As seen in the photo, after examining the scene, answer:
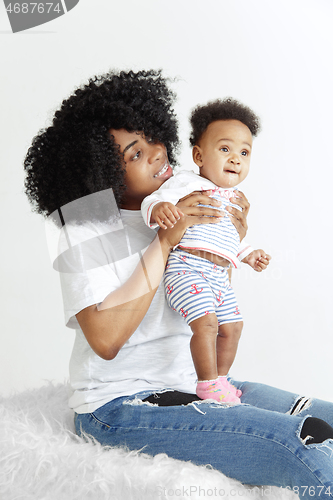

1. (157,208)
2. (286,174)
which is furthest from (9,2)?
(286,174)

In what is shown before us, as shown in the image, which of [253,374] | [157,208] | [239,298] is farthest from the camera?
[253,374]

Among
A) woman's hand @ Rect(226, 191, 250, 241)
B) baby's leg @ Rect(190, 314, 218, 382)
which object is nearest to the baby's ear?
woman's hand @ Rect(226, 191, 250, 241)

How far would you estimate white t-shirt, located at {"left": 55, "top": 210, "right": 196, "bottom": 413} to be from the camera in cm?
82

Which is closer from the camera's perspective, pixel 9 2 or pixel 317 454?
pixel 317 454

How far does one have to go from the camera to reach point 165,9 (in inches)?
46.5

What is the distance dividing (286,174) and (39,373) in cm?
85

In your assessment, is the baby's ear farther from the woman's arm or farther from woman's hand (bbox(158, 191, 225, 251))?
the woman's arm

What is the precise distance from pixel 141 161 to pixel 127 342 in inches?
13.6

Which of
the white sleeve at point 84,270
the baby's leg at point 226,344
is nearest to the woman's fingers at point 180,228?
the white sleeve at point 84,270

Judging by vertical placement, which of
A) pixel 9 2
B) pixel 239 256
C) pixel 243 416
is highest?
pixel 9 2

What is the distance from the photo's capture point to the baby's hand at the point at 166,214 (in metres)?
0.81

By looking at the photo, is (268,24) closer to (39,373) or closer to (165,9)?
(165,9)

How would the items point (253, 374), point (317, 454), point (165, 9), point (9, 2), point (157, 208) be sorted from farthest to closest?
point (253, 374) → point (165, 9) → point (9, 2) → point (157, 208) → point (317, 454)

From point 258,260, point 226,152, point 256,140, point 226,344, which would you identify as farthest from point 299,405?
point 256,140
